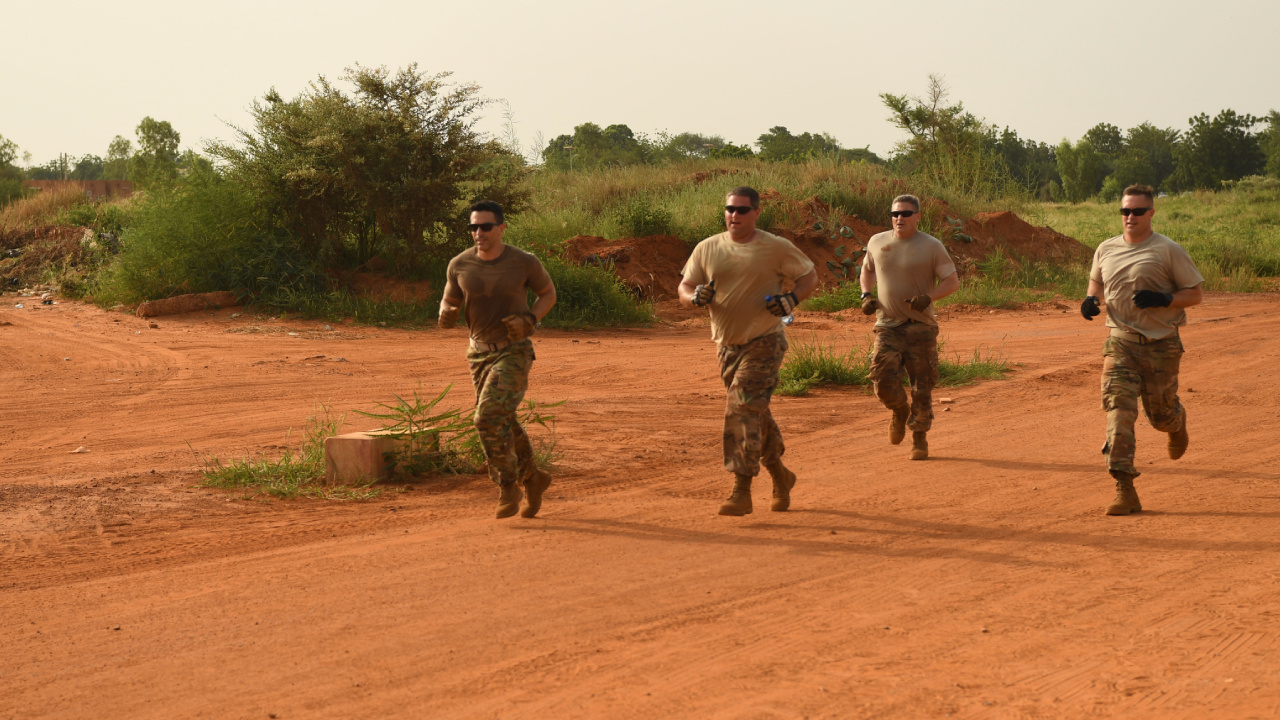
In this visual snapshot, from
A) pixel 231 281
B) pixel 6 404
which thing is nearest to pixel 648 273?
pixel 231 281

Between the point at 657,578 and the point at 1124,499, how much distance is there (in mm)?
2988

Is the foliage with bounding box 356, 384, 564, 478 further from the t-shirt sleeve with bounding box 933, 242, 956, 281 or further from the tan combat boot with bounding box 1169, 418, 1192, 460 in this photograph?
the tan combat boot with bounding box 1169, 418, 1192, 460

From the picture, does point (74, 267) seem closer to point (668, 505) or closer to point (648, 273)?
point (648, 273)

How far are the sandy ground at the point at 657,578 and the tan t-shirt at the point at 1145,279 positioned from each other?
1.12 metres

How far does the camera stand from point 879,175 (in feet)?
93.7

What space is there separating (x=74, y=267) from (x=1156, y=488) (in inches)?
835

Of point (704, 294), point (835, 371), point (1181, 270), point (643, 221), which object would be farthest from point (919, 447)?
point (643, 221)

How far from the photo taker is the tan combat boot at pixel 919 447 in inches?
324

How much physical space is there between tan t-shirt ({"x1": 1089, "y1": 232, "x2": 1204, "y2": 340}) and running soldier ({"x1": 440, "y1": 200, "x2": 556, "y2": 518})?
10.8ft

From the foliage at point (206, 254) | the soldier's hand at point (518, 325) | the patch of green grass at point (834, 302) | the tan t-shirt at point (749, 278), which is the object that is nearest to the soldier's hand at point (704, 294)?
the tan t-shirt at point (749, 278)

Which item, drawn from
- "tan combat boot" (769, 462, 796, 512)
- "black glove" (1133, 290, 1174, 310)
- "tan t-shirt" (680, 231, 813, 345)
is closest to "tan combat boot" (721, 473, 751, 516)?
"tan combat boot" (769, 462, 796, 512)

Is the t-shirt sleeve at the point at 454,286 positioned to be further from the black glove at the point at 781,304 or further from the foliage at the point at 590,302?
the foliage at the point at 590,302

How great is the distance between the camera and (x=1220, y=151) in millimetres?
68000

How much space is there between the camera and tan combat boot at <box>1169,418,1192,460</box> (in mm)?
6977
